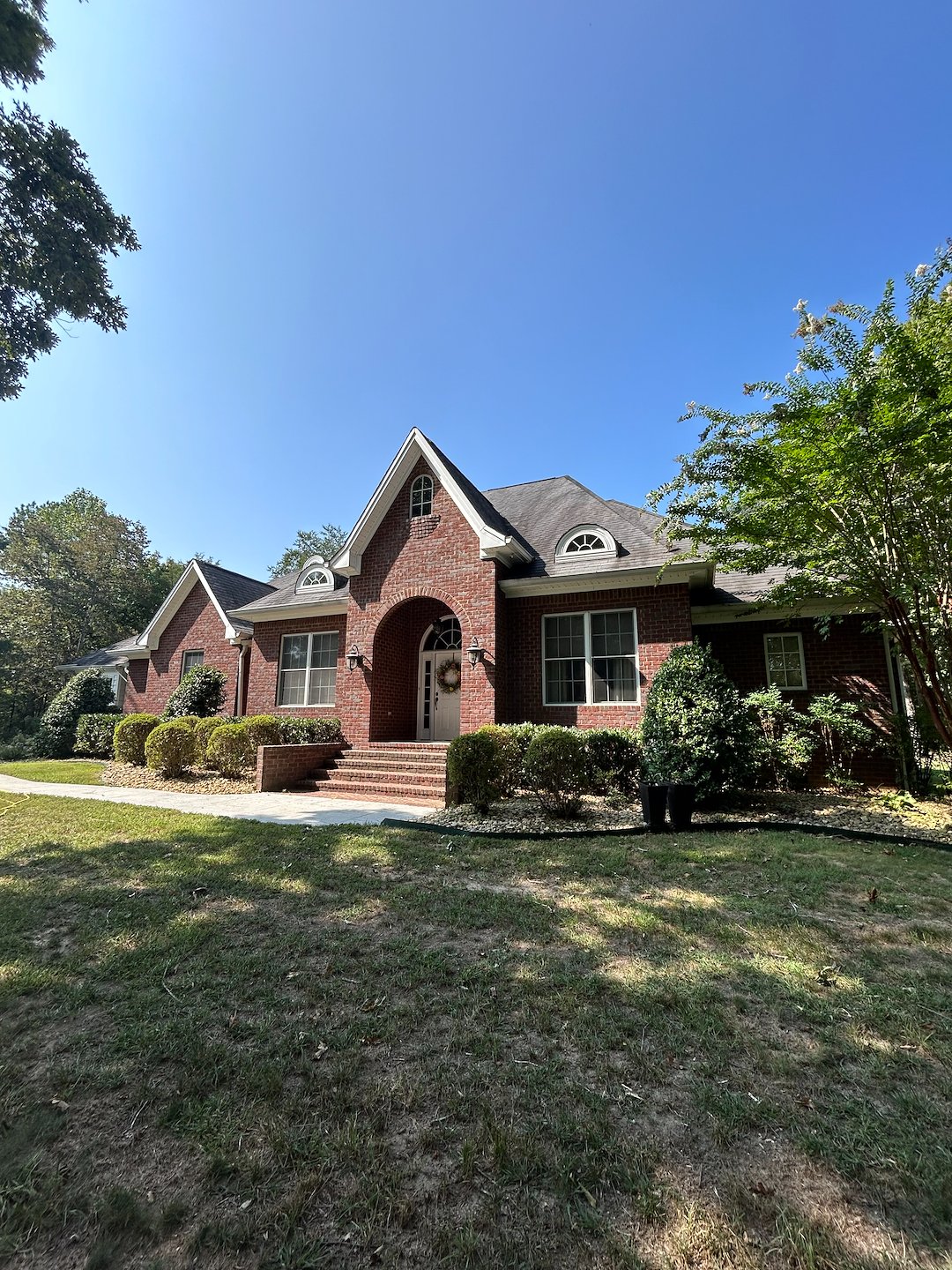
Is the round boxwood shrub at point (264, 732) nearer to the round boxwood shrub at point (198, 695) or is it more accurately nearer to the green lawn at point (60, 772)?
the green lawn at point (60, 772)

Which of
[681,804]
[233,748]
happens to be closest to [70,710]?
[233,748]

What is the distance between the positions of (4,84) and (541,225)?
449 inches

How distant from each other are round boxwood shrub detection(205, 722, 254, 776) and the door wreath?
4.55m

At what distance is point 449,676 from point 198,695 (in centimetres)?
841

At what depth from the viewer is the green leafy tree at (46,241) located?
11789 mm

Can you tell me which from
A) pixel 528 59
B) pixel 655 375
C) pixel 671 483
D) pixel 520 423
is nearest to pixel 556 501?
pixel 520 423

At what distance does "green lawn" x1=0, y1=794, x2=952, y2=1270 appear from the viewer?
1.56 metres

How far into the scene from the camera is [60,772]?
13.3 m

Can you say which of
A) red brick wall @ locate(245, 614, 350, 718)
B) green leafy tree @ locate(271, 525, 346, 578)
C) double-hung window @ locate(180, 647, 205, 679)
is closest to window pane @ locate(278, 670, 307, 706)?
red brick wall @ locate(245, 614, 350, 718)

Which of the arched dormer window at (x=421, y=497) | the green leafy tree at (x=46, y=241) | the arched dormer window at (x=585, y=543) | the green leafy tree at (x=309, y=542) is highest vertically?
the green leafy tree at (x=309, y=542)

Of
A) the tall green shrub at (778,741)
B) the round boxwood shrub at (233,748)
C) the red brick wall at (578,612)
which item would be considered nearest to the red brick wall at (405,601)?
→ the red brick wall at (578,612)

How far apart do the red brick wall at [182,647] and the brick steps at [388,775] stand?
794 cm

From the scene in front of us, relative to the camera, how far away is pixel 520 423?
14398 millimetres

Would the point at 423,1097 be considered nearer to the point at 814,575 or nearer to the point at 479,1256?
the point at 479,1256
